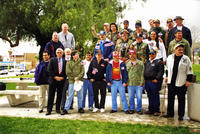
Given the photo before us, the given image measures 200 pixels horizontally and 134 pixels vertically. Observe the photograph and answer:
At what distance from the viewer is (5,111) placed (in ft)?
22.2

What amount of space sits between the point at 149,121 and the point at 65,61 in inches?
120

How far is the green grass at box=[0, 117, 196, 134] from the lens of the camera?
461 cm

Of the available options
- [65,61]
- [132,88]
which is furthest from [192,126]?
[65,61]

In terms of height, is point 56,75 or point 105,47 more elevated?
point 105,47

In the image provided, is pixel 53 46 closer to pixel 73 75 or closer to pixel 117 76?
pixel 73 75

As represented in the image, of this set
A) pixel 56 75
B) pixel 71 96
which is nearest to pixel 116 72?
pixel 71 96

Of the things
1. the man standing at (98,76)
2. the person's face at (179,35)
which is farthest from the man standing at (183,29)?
the man standing at (98,76)

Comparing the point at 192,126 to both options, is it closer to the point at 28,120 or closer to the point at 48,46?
the point at 28,120

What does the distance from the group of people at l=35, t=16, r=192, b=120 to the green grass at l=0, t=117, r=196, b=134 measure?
108 cm

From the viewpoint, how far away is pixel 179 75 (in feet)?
18.8

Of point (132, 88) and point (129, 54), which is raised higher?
point (129, 54)

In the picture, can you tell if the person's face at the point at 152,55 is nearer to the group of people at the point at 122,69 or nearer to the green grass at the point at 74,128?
the group of people at the point at 122,69

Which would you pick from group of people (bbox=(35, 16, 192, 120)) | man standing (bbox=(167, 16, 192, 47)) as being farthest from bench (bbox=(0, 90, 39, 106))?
man standing (bbox=(167, 16, 192, 47))

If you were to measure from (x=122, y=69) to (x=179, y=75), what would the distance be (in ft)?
5.49
